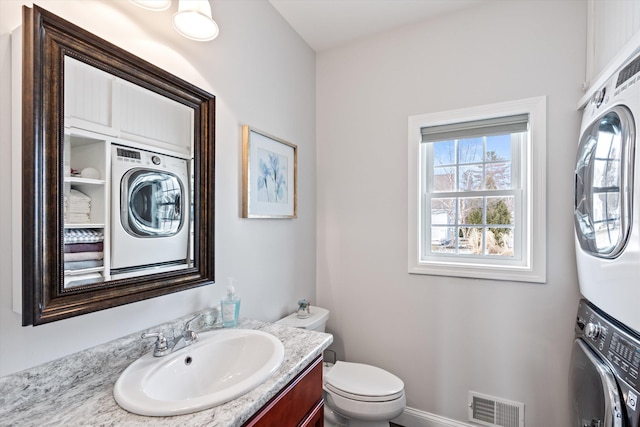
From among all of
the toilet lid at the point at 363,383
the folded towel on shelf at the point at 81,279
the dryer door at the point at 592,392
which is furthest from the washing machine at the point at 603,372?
the folded towel on shelf at the point at 81,279

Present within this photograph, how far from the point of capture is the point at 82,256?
90 cm

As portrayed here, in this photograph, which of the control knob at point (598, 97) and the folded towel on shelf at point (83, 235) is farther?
the control knob at point (598, 97)

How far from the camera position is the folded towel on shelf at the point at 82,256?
860 millimetres

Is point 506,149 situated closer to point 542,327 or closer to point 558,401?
point 542,327

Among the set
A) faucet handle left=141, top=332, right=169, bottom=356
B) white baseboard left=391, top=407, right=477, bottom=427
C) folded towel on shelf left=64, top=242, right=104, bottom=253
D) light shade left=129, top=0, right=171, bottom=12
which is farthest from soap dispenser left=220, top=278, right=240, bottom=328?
white baseboard left=391, top=407, right=477, bottom=427

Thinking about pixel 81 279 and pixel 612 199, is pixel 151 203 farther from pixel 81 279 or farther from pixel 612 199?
pixel 612 199

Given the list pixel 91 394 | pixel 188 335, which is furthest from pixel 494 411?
pixel 91 394

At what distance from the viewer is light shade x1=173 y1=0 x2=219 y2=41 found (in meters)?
1.12

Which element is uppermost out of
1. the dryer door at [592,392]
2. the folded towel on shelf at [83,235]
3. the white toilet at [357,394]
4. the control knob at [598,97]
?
the control knob at [598,97]

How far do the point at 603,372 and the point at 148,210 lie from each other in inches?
69.0

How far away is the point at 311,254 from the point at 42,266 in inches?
62.8

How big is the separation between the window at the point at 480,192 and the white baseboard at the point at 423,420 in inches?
35.1

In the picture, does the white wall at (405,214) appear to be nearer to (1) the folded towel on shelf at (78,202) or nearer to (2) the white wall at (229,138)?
(2) the white wall at (229,138)

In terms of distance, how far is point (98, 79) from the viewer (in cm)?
95
